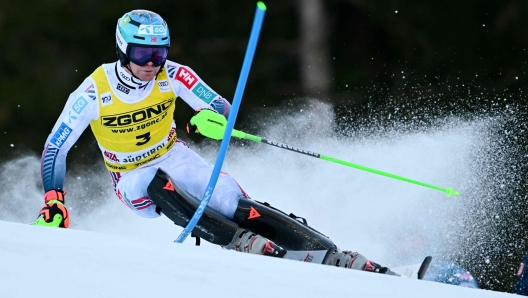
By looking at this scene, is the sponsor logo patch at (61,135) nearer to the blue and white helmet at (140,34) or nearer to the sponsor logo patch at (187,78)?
the blue and white helmet at (140,34)

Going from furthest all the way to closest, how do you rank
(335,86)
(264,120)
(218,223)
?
(335,86), (264,120), (218,223)

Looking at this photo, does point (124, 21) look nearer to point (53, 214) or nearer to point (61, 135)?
point (61, 135)

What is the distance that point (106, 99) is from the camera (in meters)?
3.52

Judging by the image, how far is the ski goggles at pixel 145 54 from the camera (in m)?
3.41

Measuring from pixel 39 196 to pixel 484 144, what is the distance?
13.4 feet

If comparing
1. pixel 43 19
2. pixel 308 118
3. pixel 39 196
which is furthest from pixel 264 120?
pixel 43 19

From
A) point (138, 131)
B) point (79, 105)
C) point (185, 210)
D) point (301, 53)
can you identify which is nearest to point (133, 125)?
point (138, 131)

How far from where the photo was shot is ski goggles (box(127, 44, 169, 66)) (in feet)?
11.2

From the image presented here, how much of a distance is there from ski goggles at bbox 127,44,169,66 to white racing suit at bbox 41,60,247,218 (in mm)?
122

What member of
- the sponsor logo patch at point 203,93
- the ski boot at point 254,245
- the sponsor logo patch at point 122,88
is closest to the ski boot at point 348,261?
the ski boot at point 254,245

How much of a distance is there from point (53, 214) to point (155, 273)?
1351 mm

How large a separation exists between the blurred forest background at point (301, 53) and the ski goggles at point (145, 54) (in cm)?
561

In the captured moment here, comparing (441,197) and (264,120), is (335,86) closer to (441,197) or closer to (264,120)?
(264,120)

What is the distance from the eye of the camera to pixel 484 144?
6039 mm
